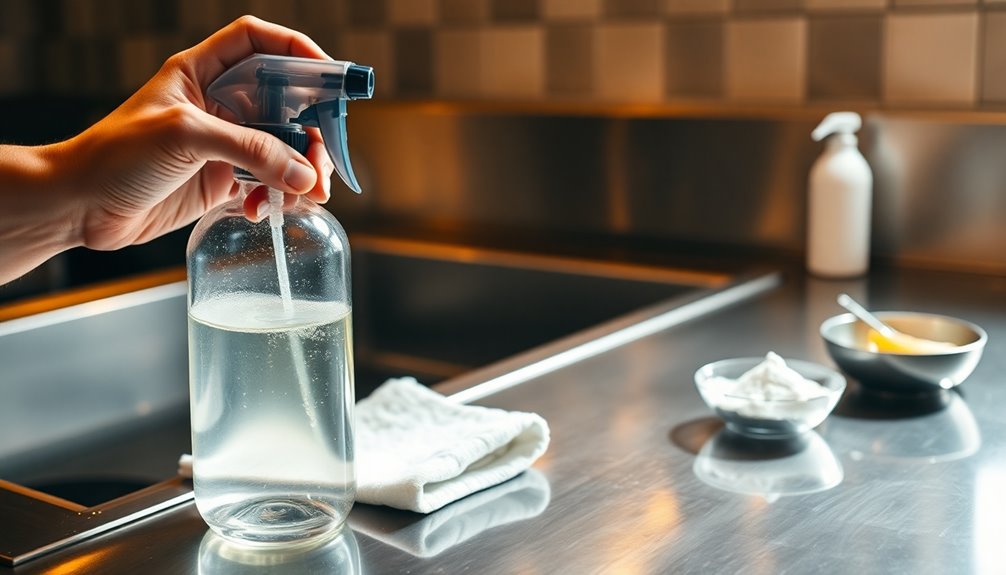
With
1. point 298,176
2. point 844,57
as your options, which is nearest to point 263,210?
point 298,176

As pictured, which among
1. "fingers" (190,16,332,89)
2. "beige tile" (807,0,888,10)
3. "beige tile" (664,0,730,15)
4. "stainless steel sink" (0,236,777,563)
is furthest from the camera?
"beige tile" (664,0,730,15)

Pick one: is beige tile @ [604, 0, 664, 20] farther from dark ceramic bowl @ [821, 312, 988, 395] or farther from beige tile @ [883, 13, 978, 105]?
dark ceramic bowl @ [821, 312, 988, 395]

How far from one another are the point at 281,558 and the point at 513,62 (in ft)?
4.08

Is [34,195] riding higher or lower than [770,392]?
higher

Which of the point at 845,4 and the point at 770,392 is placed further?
the point at 845,4

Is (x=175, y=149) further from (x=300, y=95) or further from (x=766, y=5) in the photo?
(x=766, y=5)

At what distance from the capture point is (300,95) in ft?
2.13

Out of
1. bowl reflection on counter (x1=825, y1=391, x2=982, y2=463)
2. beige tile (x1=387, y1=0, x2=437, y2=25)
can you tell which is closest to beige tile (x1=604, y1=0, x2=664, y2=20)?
beige tile (x1=387, y1=0, x2=437, y2=25)

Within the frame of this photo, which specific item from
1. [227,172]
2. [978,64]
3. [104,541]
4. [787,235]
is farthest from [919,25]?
[104,541]

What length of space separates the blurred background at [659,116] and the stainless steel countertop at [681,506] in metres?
0.41

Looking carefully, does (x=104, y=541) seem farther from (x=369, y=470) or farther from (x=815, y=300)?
(x=815, y=300)

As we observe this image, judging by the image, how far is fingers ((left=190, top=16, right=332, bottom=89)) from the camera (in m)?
0.74

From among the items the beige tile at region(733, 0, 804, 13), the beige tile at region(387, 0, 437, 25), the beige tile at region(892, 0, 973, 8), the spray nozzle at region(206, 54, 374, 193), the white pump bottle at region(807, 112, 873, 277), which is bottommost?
the white pump bottle at region(807, 112, 873, 277)

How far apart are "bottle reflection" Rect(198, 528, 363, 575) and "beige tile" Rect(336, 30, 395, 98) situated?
132 cm
